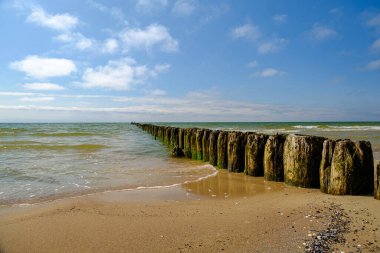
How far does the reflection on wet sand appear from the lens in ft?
19.0

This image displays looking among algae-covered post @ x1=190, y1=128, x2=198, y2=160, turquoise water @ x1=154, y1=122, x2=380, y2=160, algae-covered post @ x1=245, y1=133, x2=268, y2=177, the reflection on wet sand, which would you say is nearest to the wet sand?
the reflection on wet sand

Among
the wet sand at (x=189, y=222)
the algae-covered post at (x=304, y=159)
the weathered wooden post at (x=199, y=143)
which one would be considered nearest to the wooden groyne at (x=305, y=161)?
the algae-covered post at (x=304, y=159)

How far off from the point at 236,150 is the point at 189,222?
4.09 metres

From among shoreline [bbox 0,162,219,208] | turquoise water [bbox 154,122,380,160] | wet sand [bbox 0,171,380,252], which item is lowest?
shoreline [bbox 0,162,219,208]

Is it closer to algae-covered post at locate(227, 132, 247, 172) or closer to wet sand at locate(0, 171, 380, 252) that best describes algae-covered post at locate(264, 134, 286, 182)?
wet sand at locate(0, 171, 380, 252)

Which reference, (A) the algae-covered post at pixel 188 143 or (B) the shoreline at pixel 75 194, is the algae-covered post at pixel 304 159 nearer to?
(B) the shoreline at pixel 75 194

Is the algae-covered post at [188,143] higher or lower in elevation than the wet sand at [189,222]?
higher

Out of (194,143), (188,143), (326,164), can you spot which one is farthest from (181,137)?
(326,164)

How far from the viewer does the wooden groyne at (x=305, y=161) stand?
5105 millimetres

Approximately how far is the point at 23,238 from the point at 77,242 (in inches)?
28.2

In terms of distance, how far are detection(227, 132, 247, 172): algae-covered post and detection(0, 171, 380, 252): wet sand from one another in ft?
6.54

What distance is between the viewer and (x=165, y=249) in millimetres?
3201

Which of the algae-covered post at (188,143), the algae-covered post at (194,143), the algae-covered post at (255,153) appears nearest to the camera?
the algae-covered post at (255,153)

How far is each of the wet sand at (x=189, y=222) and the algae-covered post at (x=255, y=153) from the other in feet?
4.33
